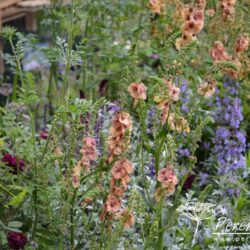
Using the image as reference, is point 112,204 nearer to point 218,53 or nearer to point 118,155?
point 118,155

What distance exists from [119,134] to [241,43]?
5.54ft

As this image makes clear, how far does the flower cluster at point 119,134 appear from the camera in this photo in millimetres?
2230

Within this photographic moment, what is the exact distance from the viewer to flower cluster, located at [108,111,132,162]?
2230mm

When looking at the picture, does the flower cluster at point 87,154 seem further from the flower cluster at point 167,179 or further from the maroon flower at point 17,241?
the maroon flower at point 17,241

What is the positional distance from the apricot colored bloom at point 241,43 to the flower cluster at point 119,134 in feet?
5.44

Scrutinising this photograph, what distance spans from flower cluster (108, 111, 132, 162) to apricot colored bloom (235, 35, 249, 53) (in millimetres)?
1658

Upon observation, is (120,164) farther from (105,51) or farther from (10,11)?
(10,11)

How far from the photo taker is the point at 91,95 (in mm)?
4523

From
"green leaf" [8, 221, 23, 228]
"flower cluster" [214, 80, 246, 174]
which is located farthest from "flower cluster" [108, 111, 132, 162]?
"flower cluster" [214, 80, 246, 174]

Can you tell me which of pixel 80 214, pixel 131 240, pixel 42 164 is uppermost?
pixel 42 164

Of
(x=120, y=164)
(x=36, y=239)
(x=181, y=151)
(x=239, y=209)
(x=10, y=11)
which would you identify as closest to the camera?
(x=120, y=164)

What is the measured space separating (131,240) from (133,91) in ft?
2.50

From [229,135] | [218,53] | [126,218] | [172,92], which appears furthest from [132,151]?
[126,218]

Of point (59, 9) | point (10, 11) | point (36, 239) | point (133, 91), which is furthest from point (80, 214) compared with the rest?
point (10, 11)
